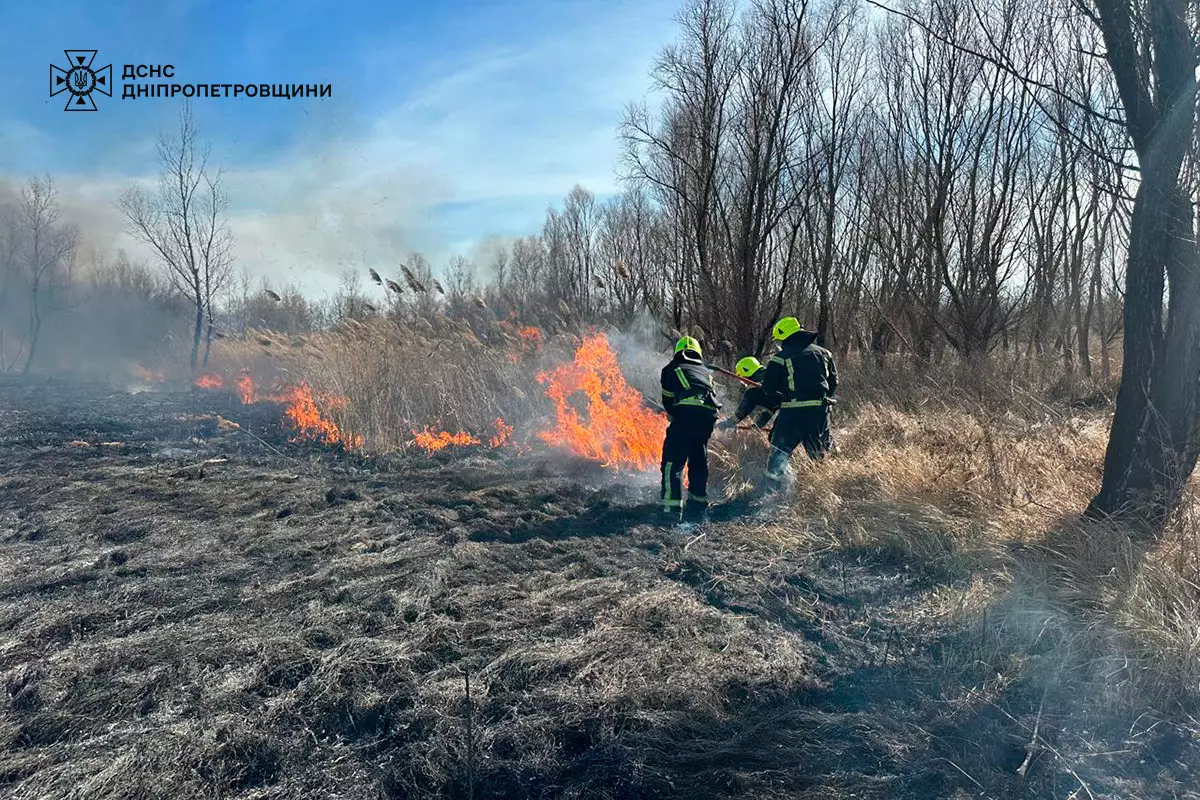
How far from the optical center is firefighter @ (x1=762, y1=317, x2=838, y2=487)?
6.38m

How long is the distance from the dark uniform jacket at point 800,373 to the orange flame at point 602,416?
1.69m

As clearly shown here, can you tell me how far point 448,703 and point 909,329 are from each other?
14.4 m

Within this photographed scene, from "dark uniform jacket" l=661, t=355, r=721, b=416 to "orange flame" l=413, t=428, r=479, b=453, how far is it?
12.7 feet

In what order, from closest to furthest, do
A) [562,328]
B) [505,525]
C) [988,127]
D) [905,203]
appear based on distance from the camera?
1. [505,525]
2. [562,328]
3. [988,127]
4. [905,203]

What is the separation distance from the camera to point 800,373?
251 inches

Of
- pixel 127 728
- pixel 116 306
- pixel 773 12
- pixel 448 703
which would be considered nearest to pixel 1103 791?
pixel 448 703

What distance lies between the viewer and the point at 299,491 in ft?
21.5

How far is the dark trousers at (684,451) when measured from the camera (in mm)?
5918

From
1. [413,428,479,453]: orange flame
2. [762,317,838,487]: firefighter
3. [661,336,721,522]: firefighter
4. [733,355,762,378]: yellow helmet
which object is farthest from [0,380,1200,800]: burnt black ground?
[413,428,479,453]: orange flame

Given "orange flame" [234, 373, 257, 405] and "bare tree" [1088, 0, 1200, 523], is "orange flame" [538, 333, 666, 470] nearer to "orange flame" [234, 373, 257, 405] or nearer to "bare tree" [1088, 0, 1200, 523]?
"bare tree" [1088, 0, 1200, 523]

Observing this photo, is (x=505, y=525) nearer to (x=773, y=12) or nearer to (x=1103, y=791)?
(x=1103, y=791)

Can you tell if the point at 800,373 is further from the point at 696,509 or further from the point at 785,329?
the point at 696,509

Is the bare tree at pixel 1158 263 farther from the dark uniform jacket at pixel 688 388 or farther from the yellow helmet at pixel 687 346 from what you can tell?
the yellow helmet at pixel 687 346

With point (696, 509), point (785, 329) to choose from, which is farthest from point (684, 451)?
point (785, 329)
